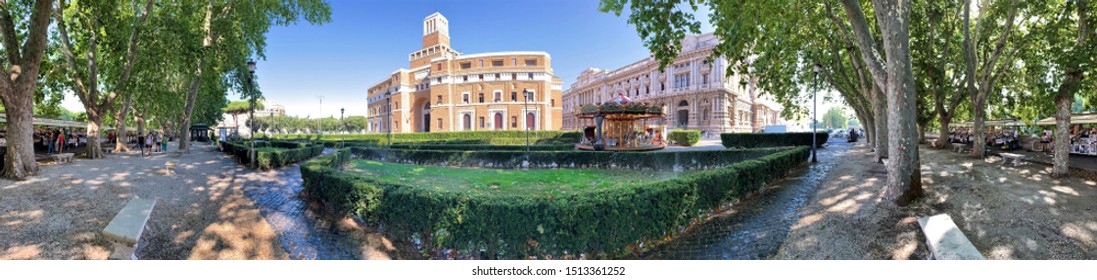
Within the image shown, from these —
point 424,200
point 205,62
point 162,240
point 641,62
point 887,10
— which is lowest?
point 162,240

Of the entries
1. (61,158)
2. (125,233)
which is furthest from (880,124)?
(61,158)

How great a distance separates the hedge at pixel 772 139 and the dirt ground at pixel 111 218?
2499 centimetres

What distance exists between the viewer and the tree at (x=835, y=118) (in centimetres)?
9540

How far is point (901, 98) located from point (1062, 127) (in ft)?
17.1

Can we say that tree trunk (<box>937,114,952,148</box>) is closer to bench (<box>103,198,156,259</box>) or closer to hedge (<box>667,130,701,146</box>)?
hedge (<box>667,130,701,146</box>)

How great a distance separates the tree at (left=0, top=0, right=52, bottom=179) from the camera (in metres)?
6.93

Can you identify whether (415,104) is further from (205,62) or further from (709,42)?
(205,62)

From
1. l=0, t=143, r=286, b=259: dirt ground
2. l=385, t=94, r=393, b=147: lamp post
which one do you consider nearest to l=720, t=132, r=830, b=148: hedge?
l=385, t=94, r=393, b=147: lamp post

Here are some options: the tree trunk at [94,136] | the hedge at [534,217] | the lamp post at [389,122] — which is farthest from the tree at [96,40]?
the hedge at [534,217]

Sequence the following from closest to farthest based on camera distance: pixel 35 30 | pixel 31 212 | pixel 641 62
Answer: pixel 31 212, pixel 35 30, pixel 641 62

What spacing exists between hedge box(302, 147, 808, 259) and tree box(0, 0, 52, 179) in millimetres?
7373

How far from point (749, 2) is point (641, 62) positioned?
143 feet

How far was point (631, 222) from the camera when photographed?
3.98 meters

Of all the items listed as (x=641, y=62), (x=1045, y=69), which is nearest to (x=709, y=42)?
(x=641, y=62)
